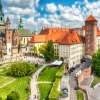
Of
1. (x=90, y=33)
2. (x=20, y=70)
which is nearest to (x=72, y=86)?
(x=20, y=70)

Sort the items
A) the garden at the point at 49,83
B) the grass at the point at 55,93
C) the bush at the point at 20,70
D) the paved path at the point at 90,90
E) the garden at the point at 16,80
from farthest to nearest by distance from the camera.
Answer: the bush at the point at 20,70 → the paved path at the point at 90,90 → the garden at the point at 16,80 → the garden at the point at 49,83 → the grass at the point at 55,93

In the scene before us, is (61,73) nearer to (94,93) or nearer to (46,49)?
(94,93)

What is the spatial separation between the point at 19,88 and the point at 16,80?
25.7 feet

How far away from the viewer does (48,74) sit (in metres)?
84.4

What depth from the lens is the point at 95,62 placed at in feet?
340

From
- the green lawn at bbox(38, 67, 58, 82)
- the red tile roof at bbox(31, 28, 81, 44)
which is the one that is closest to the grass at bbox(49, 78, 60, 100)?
the green lawn at bbox(38, 67, 58, 82)

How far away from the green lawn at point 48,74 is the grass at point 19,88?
4.01 m

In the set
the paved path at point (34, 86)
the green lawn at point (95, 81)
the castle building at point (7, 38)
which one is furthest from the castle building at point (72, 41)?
the paved path at point (34, 86)

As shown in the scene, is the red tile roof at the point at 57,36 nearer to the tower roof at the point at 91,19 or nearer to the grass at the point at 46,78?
the tower roof at the point at 91,19

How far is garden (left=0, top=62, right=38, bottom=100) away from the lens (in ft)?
215

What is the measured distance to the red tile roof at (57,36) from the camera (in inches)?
4611

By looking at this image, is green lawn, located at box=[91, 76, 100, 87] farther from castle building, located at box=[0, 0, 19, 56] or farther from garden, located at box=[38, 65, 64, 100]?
castle building, located at box=[0, 0, 19, 56]

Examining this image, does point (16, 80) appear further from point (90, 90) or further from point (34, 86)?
point (90, 90)

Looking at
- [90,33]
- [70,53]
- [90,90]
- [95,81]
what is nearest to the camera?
[90,90]
